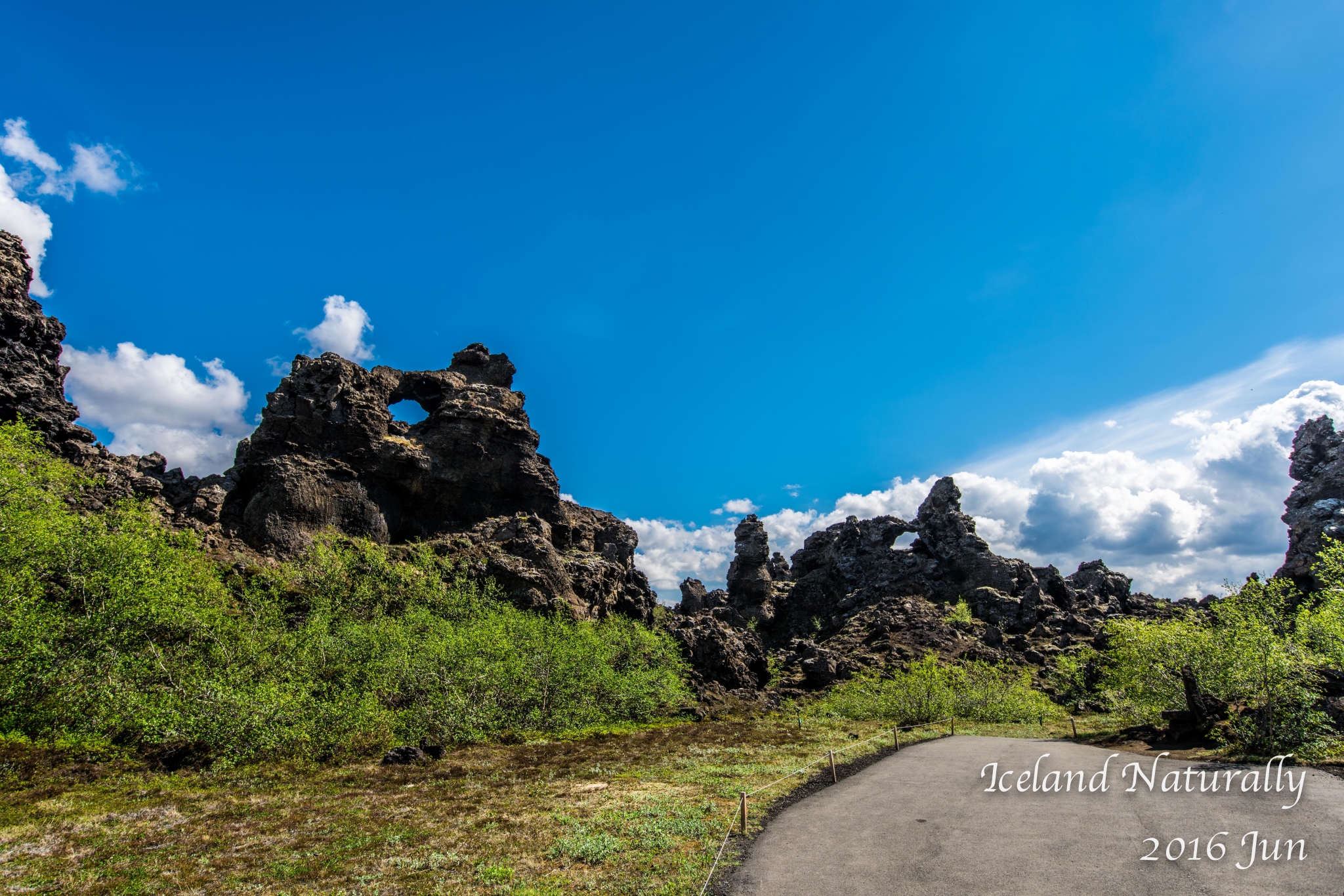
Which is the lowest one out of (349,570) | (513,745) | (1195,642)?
(513,745)

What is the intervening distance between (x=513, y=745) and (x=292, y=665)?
1336cm

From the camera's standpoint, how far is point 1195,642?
30.5 metres

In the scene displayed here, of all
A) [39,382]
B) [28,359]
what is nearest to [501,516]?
[39,382]

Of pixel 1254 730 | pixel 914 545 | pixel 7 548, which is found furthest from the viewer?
pixel 914 545

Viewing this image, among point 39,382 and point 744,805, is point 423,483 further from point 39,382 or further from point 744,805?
point 744,805

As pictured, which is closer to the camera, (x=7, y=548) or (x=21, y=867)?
(x=21, y=867)

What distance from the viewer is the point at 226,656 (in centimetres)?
2622

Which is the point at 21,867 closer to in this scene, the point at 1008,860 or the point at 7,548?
the point at 7,548

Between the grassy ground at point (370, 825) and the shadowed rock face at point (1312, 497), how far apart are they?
73.7 meters

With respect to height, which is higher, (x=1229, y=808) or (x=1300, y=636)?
(x=1300, y=636)

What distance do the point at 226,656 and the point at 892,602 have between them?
88.9 meters

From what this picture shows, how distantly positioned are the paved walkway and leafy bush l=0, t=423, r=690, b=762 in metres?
23.5

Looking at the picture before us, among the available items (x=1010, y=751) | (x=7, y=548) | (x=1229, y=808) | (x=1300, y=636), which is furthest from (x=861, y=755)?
(x=7, y=548)

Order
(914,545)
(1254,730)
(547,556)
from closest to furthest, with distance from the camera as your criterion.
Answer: (1254,730), (547,556), (914,545)
